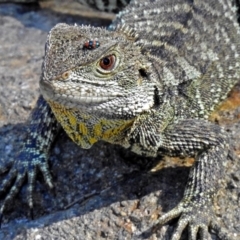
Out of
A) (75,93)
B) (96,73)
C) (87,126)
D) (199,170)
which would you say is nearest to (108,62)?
(96,73)

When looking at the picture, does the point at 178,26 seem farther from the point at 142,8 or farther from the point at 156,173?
the point at 156,173

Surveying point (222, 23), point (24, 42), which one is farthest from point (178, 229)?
point (24, 42)

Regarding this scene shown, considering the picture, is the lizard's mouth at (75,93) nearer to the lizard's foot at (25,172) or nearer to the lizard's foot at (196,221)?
the lizard's foot at (196,221)

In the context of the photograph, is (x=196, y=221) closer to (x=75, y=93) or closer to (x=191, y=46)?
(x=75, y=93)

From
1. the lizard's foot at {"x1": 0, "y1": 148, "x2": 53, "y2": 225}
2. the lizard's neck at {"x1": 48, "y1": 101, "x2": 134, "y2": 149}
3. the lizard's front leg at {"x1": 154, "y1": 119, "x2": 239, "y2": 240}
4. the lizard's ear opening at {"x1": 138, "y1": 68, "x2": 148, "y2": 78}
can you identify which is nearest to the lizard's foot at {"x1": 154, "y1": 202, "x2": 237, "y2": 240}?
the lizard's front leg at {"x1": 154, "y1": 119, "x2": 239, "y2": 240}

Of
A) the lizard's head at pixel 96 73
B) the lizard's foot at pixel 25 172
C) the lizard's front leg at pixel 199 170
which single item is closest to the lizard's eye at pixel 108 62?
the lizard's head at pixel 96 73

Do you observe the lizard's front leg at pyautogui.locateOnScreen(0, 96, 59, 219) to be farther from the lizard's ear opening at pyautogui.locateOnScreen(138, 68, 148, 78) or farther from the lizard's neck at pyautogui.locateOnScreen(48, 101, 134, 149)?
the lizard's ear opening at pyautogui.locateOnScreen(138, 68, 148, 78)
